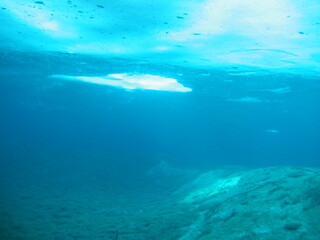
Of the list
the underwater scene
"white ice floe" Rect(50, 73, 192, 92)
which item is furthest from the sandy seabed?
"white ice floe" Rect(50, 73, 192, 92)

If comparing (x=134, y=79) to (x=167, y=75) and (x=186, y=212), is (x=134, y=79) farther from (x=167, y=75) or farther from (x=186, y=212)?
(x=186, y=212)

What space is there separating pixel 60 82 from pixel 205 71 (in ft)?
60.1

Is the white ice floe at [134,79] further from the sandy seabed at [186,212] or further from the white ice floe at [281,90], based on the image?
the sandy seabed at [186,212]

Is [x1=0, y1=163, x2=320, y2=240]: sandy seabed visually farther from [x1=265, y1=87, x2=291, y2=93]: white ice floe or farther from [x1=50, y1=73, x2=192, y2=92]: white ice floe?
[x1=265, y1=87, x2=291, y2=93]: white ice floe

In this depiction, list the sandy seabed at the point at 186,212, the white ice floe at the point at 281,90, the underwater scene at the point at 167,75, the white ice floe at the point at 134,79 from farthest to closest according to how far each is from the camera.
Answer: the white ice floe at the point at 281,90 → the white ice floe at the point at 134,79 → the underwater scene at the point at 167,75 → the sandy seabed at the point at 186,212

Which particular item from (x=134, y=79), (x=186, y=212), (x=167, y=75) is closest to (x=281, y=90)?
(x=167, y=75)

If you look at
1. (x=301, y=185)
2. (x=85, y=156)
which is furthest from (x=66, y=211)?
(x=85, y=156)

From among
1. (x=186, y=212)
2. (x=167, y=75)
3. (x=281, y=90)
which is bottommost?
(x=186, y=212)

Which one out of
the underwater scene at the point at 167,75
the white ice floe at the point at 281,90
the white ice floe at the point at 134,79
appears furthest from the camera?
the white ice floe at the point at 281,90

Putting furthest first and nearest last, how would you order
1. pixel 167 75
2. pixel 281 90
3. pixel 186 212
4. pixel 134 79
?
1. pixel 281 90
2. pixel 134 79
3. pixel 167 75
4. pixel 186 212

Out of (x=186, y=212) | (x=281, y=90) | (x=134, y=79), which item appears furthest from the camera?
(x=281, y=90)

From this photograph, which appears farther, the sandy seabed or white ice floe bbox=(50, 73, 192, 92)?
white ice floe bbox=(50, 73, 192, 92)

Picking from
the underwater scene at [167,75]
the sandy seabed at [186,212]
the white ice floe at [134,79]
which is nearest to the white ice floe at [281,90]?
the underwater scene at [167,75]

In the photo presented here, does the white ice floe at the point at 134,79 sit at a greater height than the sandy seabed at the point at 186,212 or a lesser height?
greater
